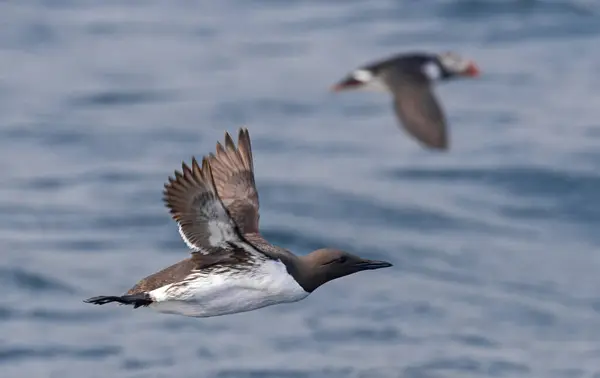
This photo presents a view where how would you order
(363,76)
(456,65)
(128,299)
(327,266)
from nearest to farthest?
(128,299) → (327,266) → (363,76) → (456,65)

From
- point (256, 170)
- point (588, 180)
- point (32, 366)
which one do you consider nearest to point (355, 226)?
point (256, 170)

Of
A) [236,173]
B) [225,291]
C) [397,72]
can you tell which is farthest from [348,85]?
[225,291]

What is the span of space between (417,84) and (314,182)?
20.6 feet

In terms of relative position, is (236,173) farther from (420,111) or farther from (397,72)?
(397,72)

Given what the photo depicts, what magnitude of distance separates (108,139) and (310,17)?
18.6 feet

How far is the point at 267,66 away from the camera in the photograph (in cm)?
A: 2294

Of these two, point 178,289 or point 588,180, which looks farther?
point 588,180

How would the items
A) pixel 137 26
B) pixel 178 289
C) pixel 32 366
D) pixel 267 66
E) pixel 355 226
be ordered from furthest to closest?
pixel 137 26
pixel 267 66
pixel 355 226
pixel 32 366
pixel 178 289

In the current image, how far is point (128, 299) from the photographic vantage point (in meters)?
9.57

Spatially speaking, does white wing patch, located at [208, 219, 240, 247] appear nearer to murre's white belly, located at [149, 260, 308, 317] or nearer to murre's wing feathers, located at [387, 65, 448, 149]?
murre's white belly, located at [149, 260, 308, 317]

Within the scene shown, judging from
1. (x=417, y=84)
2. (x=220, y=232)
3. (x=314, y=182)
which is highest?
(x=314, y=182)

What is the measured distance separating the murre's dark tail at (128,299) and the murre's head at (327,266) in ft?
3.10

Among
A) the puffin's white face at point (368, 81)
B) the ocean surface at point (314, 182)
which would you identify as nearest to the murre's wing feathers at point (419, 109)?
the puffin's white face at point (368, 81)

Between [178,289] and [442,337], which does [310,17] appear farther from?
[178,289]
